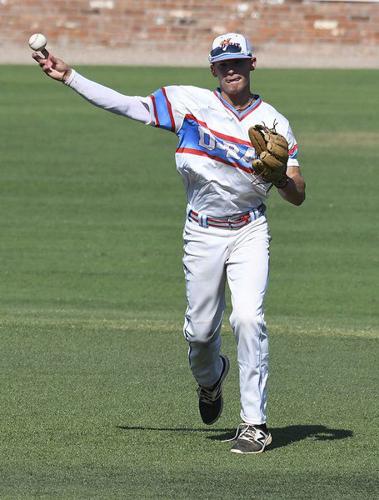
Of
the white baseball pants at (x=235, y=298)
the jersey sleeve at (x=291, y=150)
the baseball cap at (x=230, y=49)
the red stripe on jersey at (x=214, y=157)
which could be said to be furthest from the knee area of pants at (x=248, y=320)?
the baseball cap at (x=230, y=49)

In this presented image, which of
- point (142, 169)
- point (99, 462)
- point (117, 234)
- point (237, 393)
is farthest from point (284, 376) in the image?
point (142, 169)

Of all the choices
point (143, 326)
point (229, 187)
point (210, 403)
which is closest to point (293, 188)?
point (229, 187)

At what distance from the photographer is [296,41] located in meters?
31.8

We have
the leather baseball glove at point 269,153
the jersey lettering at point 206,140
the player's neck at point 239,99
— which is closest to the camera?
the leather baseball glove at point 269,153

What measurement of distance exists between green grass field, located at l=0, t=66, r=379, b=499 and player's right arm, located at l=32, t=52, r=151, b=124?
5.64ft

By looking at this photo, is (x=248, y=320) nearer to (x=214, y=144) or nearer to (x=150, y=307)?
(x=214, y=144)

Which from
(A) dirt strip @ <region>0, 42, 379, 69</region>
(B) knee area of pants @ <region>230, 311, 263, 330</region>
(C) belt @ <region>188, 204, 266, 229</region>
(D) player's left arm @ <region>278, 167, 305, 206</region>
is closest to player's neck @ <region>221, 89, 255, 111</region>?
(D) player's left arm @ <region>278, 167, 305, 206</region>

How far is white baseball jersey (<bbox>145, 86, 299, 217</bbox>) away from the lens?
7.68m

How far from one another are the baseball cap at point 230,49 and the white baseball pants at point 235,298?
0.89 m

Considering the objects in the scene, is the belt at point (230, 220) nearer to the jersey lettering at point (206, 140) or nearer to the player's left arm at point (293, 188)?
the player's left arm at point (293, 188)

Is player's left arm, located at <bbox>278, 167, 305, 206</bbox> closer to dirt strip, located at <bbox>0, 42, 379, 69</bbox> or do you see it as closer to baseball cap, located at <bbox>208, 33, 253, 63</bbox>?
baseball cap, located at <bbox>208, 33, 253, 63</bbox>

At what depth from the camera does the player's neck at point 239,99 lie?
306 inches

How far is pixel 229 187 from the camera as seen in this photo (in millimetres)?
7699

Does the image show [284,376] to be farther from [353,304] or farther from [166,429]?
[353,304]
